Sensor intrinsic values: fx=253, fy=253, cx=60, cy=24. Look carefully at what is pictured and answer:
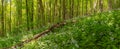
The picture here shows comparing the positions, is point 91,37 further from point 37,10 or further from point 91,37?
point 37,10

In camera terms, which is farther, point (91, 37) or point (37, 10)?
point (37, 10)

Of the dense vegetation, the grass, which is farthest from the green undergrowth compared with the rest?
the dense vegetation

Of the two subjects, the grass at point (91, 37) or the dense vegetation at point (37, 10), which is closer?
the grass at point (91, 37)

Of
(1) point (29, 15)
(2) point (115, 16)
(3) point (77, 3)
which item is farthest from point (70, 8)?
(2) point (115, 16)

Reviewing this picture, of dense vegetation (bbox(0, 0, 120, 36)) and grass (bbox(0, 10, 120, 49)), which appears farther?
dense vegetation (bbox(0, 0, 120, 36))

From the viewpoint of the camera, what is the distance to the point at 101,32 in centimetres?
1058

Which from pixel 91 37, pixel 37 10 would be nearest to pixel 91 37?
pixel 91 37

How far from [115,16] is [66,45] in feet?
10.3

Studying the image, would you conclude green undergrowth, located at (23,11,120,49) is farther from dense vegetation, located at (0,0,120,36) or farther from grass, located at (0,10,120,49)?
dense vegetation, located at (0,0,120,36)

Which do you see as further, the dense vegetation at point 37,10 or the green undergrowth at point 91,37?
the dense vegetation at point 37,10

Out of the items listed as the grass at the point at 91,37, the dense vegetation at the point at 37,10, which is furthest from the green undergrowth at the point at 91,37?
the dense vegetation at the point at 37,10

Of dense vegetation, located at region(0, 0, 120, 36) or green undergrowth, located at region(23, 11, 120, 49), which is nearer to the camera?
green undergrowth, located at region(23, 11, 120, 49)

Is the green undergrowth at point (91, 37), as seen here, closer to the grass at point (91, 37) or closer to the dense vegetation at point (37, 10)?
the grass at point (91, 37)

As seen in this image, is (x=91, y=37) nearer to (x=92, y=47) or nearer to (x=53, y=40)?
(x=92, y=47)
